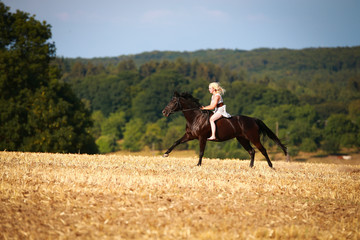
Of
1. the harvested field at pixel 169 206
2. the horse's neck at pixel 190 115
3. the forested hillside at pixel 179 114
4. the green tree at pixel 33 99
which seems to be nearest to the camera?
the harvested field at pixel 169 206

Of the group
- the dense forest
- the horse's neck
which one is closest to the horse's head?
the horse's neck

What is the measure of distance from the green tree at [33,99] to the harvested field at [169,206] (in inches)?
1050

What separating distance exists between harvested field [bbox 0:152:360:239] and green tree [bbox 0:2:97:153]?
26.7m

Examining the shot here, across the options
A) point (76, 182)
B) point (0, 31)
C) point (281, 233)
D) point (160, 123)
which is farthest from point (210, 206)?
point (160, 123)

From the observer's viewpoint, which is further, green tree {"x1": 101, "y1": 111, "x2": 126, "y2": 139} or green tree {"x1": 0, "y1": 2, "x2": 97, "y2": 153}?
green tree {"x1": 101, "y1": 111, "x2": 126, "y2": 139}

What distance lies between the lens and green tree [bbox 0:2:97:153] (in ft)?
127

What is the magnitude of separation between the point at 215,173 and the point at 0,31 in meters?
37.6

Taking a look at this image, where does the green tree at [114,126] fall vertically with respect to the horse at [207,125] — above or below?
below

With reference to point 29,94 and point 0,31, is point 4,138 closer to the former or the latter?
point 29,94

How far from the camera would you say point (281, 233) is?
802 centimetres

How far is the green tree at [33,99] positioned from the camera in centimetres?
3878

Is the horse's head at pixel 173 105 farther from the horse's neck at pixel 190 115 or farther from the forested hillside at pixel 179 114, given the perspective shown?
the forested hillside at pixel 179 114

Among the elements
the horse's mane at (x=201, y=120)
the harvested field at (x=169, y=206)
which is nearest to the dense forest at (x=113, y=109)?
the horse's mane at (x=201, y=120)

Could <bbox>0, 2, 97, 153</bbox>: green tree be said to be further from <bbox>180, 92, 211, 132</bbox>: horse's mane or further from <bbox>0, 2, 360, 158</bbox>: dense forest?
<bbox>180, 92, 211, 132</bbox>: horse's mane
